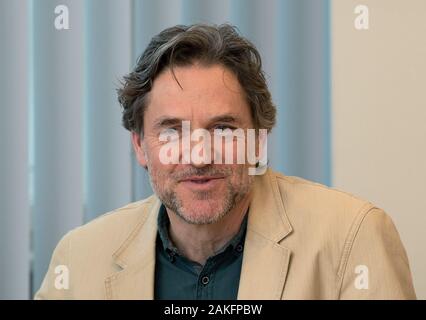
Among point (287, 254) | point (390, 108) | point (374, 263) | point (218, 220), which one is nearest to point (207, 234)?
point (218, 220)

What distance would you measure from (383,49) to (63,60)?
2.90 ft

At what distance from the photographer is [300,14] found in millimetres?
1770

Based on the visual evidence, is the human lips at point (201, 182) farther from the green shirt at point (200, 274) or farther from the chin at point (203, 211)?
the green shirt at point (200, 274)

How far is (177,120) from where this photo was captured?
120 cm

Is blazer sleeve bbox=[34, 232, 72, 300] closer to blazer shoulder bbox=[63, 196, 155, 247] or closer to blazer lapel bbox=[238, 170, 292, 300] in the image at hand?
blazer shoulder bbox=[63, 196, 155, 247]

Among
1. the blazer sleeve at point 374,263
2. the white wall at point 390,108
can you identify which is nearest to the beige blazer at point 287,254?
the blazer sleeve at point 374,263

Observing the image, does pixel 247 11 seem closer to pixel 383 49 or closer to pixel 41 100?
pixel 383 49

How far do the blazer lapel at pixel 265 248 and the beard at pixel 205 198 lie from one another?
0.08 meters

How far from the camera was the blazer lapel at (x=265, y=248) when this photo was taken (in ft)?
3.84

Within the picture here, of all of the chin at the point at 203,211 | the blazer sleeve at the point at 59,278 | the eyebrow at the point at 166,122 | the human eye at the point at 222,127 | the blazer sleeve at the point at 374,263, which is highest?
the eyebrow at the point at 166,122

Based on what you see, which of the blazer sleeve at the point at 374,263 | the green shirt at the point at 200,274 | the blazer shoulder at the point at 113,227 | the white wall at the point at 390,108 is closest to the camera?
the blazer sleeve at the point at 374,263

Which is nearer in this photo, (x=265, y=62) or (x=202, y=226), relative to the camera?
(x=202, y=226)

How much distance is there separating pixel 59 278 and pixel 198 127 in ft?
1.50
